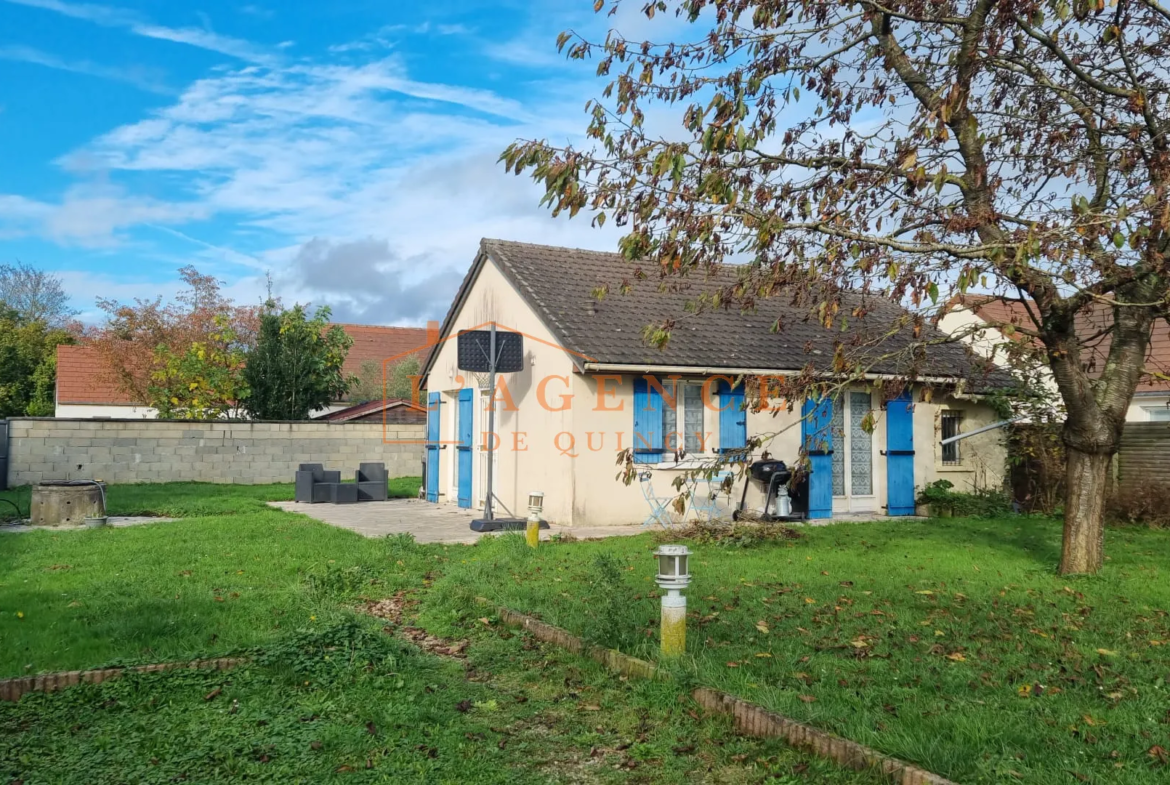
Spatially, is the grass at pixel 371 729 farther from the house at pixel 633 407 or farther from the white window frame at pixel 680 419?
the white window frame at pixel 680 419

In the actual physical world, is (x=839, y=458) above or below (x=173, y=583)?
above

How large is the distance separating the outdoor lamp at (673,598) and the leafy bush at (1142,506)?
1212 cm

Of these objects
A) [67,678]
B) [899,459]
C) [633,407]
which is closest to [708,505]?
[633,407]

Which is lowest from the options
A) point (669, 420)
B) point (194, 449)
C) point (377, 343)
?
point (194, 449)

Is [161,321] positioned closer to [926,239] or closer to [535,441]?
[535,441]

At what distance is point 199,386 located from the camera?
28562mm

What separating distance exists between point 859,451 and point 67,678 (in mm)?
13915

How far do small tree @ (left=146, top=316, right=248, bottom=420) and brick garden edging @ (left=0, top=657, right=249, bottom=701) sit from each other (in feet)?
76.2

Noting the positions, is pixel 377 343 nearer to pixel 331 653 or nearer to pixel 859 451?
pixel 859 451

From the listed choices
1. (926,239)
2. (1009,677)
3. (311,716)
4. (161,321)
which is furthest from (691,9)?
(161,321)

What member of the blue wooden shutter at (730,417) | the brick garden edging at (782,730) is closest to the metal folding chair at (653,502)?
the blue wooden shutter at (730,417)

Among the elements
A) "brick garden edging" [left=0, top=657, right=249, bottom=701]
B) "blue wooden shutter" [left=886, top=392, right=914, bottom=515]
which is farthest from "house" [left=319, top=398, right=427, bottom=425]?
"brick garden edging" [left=0, top=657, right=249, bottom=701]

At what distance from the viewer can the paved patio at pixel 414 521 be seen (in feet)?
43.1

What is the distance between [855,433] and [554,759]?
13163mm
